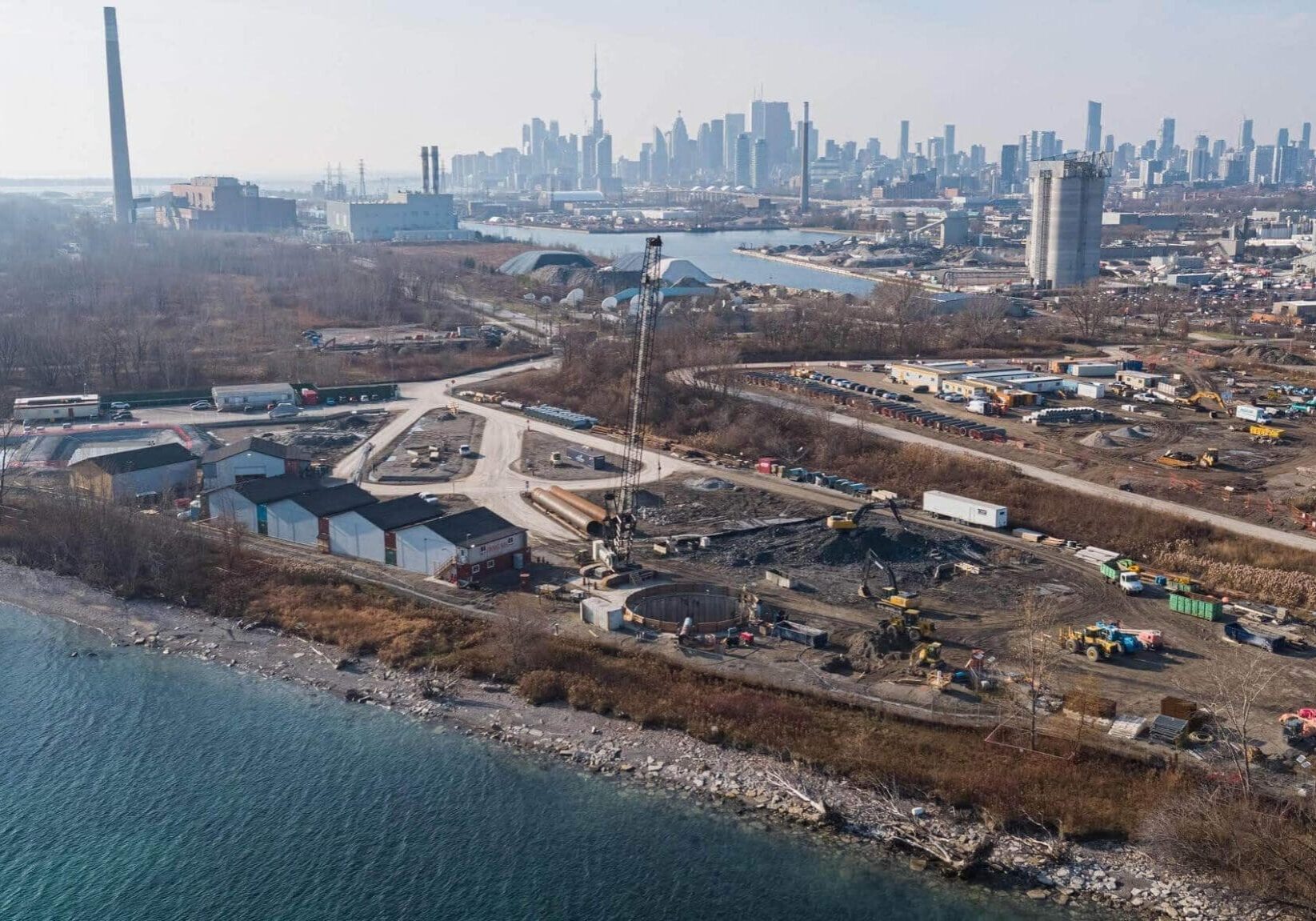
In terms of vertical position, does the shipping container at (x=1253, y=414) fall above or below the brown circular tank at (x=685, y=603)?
above

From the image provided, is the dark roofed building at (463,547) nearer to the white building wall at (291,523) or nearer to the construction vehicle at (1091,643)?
the white building wall at (291,523)

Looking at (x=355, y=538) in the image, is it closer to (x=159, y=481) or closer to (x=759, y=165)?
(x=159, y=481)

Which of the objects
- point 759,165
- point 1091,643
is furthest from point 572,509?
point 759,165

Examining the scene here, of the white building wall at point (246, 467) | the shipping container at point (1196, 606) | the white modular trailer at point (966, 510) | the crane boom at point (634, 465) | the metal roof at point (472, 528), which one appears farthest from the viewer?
the white building wall at point (246, 467)

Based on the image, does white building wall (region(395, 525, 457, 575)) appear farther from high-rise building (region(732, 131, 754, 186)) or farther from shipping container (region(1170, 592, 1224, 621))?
high-rise building (region(732, 131, 754, 186))

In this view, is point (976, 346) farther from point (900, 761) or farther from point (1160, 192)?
point (1160, 192)

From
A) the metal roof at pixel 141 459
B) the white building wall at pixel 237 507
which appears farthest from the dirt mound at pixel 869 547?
the metal roof at pixel 141 459
